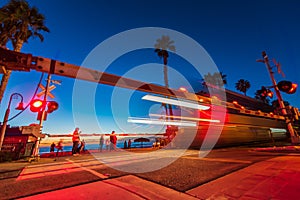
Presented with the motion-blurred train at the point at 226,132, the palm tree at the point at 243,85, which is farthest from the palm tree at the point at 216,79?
the motion-blurred train at the point at 226,132

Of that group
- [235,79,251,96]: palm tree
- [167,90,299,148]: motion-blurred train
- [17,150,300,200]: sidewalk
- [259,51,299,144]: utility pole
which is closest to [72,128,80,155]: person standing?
[17,150,300,200]: sidewalk

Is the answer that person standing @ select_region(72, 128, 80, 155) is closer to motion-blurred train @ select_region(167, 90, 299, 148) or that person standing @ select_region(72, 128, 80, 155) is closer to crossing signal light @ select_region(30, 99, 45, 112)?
crossing signal light @ select_region(30, 99, 45, 112)

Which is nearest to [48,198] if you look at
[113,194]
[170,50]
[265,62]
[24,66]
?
[113,194]

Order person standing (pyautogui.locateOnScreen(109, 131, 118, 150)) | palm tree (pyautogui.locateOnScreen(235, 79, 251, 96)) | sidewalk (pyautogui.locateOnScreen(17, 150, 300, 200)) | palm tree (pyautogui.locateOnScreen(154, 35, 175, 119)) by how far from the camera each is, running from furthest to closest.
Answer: palm tree (pyautogui.locateOnScreen(235, 79, 251, 96)) < palm tree (pyautogui.locateOnScreen(154, 35, 175, 119)) < person standing (pyautogui.locateOnScreen(109, 131, 118, 150)) < sidewalk (pyautogui.locateOnScreen(17, 150, 300, 200))

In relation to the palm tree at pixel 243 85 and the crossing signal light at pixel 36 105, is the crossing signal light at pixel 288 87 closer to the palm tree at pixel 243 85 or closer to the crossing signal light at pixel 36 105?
the crossing signal light at pixel 36 105

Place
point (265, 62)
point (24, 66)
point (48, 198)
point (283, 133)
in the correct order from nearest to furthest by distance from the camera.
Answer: point (24, 66) < point (48, 198) < point (265, 62) < point (283, 133)

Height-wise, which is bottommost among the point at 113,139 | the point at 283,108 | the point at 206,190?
the point at 206,190

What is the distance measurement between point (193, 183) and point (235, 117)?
509 inches

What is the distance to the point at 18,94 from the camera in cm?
764

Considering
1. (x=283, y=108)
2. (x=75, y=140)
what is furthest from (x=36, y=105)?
(x=283, y=108)

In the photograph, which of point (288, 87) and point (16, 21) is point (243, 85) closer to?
point (288, 87)

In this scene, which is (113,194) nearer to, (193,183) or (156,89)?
(193,183)

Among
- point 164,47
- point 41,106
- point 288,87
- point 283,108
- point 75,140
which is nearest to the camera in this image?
point 41,106

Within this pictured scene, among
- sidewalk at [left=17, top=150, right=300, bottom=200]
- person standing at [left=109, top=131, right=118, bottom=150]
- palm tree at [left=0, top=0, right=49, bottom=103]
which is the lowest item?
sidewalk at [left=17, top=150, right=300, bottom=200]
